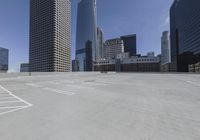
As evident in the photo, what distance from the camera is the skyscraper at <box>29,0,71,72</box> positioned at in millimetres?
154125

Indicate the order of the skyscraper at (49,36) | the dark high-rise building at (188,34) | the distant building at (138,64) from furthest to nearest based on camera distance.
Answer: the skyscraper at (49,36), the distant building at (138,64), the dark high-rise building at (188,34)

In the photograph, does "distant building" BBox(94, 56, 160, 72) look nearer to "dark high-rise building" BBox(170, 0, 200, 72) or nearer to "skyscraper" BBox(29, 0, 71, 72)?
"dark high-rise building" BBox(170, 0, 200, 72)

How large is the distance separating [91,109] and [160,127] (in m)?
2.80

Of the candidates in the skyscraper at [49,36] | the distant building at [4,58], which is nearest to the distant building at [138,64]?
the skyscraper at [49,36]

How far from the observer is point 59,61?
156750 mm

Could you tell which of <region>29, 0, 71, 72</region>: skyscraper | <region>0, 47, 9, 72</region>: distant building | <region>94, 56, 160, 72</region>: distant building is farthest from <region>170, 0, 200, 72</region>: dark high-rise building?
<region>0, 47, 9, 72</region>: distant building

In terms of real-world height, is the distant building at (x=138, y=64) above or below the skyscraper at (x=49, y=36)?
below

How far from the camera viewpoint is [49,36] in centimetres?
15800

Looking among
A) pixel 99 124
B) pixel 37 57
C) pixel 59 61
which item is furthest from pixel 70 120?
Answer: pixel 37 57

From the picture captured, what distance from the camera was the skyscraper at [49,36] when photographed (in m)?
154

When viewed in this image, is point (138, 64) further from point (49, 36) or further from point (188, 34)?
point (49, 36)

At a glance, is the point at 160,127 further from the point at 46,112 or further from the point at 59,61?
the point at 59,61

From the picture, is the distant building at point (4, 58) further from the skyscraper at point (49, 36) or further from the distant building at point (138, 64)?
the distant building at point (138, 64)

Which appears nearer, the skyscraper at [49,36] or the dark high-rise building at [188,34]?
the dark high-rise building at [188,34]
